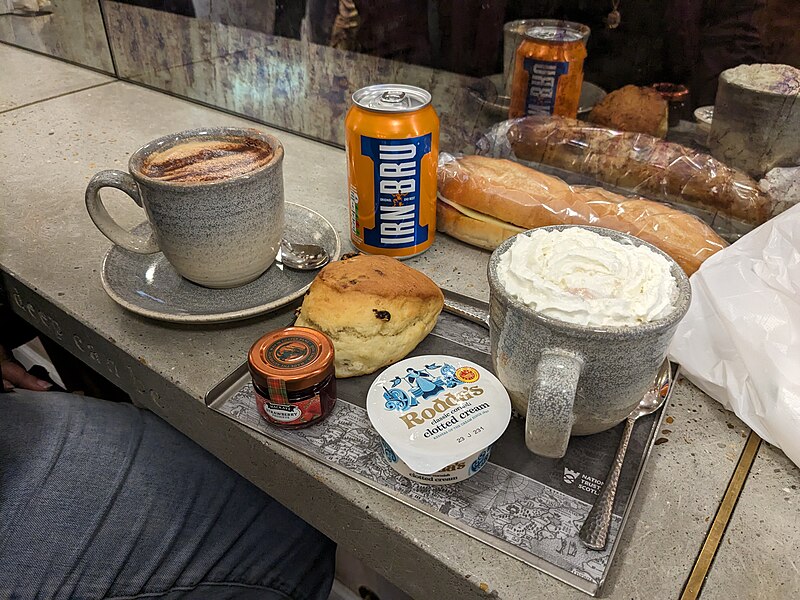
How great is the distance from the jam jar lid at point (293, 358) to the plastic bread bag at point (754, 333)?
357 mm

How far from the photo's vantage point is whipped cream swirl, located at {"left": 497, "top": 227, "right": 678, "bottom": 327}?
48cm

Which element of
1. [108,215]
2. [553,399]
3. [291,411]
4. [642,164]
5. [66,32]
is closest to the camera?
[553,399]

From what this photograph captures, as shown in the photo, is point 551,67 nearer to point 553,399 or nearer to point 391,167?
point 391,167

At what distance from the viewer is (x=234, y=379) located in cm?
63

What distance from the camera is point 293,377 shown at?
54 cm

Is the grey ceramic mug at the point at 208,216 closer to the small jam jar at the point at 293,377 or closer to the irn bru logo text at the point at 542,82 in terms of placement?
the small jam jar at the point at 293,377

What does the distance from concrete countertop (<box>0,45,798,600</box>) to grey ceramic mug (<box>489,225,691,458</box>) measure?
91 mm

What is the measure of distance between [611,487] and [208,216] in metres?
0.46

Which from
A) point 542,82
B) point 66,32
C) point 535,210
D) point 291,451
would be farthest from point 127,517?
point 66,32

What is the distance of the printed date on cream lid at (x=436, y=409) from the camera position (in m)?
0.51

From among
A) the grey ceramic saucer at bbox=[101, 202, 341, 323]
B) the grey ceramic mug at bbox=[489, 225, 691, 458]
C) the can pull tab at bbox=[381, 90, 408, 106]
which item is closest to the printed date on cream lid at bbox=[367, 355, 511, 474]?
the grey ceramic mug at bbox=[489, 225, 691, 458]

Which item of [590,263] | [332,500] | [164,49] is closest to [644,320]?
[590,263]

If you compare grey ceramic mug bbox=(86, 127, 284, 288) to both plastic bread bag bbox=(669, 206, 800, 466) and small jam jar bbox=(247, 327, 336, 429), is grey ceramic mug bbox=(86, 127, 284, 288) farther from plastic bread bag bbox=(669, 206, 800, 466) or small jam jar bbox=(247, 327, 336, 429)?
plastic bread bag bbox=(669, 206, 800, 466)

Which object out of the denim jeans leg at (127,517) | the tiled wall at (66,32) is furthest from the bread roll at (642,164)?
the tiled wall at (66,32)
